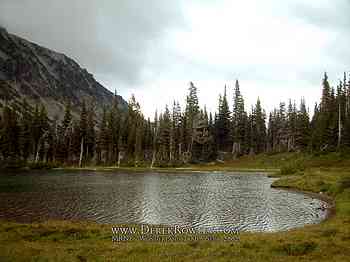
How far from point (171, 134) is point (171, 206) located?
85617mm

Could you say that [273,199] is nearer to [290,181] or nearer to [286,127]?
[290,181]

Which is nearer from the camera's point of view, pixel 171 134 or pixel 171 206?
pixel 171 206

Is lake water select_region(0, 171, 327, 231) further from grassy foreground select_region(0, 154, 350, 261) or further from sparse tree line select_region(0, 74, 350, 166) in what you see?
sparse tree line select_region(0, 74, 350, 166)

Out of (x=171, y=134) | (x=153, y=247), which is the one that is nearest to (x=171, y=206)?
(x=153, y=247)

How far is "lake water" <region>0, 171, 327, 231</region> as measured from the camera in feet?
105

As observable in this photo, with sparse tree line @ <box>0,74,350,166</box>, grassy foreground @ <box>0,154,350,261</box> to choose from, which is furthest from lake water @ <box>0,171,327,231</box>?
sparse tree line @ <box>0,74,350,166</box>

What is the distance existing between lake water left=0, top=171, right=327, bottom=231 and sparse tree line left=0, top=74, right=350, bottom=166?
61.2m

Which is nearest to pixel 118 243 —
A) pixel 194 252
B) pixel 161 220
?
pixel 194 252

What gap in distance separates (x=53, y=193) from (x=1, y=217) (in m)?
17.0

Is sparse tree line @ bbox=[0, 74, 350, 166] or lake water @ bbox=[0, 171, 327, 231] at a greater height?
sparse tree line @ bbox=[0, 74, 350, 166]

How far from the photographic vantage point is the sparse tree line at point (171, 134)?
115125 mm

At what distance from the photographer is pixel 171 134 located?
125188 mm

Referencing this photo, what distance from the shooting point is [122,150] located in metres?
132

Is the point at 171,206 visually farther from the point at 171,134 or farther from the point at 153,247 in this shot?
the point at 171,134
